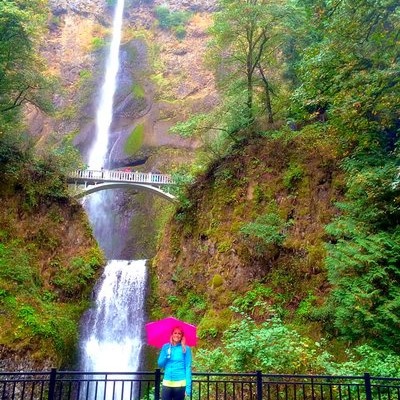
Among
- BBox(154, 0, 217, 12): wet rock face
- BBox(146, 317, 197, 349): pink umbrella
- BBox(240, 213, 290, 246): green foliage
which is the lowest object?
BBox(146, 317, 197, 349): pink umbrella

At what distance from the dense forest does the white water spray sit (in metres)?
→ 12.4

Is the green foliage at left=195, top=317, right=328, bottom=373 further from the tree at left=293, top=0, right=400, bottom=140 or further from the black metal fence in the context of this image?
the tree at left=293, top=0, right=400, bottom=140

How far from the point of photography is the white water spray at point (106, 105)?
32.8 m

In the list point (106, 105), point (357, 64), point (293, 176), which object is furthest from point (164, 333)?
point (106, 105)

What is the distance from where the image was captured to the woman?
15.4 feet

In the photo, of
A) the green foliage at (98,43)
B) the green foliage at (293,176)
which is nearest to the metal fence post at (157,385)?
the green foliage at (293,176)

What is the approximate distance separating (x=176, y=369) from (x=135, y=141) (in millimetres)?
30471

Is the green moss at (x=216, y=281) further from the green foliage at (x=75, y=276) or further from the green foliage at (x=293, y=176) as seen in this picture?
the green foliage at (x=75, y=276)

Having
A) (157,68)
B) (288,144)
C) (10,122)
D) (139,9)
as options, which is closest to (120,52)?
Answer: (157,68)

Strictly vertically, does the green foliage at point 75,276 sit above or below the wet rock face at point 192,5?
below

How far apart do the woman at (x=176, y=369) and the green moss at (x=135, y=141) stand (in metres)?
29.3

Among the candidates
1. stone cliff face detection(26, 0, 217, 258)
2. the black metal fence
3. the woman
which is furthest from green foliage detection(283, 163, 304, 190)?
stone cliff face detection(26, 0, 217, 258)

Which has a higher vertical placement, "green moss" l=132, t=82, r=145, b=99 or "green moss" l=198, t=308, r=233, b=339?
"green moss" l=132, t=82, r=145, b=99

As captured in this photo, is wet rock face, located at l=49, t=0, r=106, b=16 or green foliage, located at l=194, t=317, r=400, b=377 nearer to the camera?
green foliage, located at l=194, t=317, r=400, b=377
